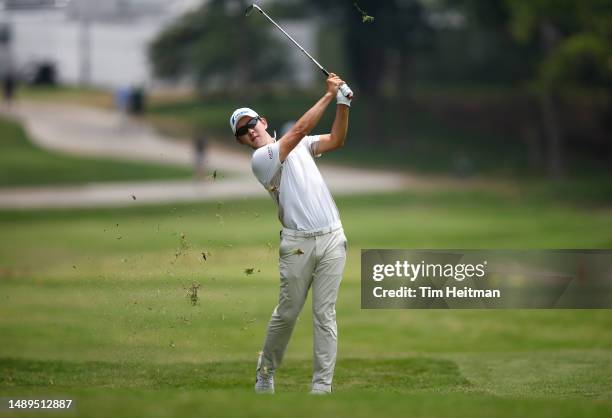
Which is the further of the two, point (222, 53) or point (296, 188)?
point (222, 53)

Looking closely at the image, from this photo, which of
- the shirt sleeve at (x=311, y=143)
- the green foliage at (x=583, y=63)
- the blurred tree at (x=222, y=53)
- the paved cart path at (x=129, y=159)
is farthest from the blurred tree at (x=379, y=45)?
the shirt sleeve at (x=311, y=143)

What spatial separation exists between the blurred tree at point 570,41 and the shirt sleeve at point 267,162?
31.1m

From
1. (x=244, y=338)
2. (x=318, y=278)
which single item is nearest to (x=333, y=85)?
(x=318, y=278)

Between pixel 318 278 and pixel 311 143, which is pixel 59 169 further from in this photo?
pixel 318 278

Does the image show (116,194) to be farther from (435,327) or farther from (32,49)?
(435,327)

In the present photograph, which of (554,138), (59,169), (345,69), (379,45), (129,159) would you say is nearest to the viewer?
(59,169)

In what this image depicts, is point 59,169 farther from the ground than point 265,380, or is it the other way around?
point 59,169

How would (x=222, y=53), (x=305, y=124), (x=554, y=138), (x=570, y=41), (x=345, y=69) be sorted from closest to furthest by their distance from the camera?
(x=305, y=124) < (x=570, y=41) < (x=554, y=138) < (x=222, y=53) < (x=345, y=69)

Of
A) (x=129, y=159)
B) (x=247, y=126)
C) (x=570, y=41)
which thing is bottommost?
(x=247, y=126)

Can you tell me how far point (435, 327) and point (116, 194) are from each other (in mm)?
28455

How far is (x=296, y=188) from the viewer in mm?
9141

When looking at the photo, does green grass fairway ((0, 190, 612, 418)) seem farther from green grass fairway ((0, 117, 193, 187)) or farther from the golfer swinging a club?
green grass fairway ((0, 117, 193, 187))

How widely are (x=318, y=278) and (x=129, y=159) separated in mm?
44265

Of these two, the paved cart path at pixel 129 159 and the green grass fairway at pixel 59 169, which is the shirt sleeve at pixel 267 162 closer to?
the paved cart path at pixel 129 159
